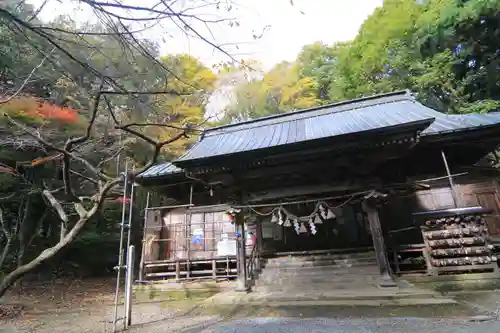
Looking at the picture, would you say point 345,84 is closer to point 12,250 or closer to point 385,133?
point 385,133

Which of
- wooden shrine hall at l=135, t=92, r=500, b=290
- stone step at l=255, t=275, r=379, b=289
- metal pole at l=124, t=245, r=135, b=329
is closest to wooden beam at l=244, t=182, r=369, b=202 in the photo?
wooden shrine hall at l=135, t=92, r=500, b=290

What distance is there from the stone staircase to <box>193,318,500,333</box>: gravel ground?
97.8 inches

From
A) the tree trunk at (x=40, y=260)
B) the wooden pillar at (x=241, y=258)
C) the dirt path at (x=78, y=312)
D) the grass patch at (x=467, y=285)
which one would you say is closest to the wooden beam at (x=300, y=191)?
the wooden pillar at (x=241, y=258)

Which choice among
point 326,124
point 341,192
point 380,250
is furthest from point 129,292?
point 326,124

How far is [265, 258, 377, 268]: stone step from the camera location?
862 centimetres

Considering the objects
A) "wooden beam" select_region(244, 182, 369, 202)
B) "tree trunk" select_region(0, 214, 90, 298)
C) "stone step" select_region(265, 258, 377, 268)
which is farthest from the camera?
"stone step" select_region(265, 258, 377, 268)

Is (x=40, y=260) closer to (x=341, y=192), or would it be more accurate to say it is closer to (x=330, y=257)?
(x=341, y=192)

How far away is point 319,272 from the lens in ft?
28.8

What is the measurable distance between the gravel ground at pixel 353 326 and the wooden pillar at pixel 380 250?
1.96 metres

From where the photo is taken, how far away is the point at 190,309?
7.96 m

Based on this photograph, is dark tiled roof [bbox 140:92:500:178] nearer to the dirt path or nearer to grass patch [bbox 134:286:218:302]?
the dirt path

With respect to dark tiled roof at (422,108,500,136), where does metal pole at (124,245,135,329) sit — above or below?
below

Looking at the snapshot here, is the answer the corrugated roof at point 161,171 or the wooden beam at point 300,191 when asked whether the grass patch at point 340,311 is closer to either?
the wooden beam at point 300,191

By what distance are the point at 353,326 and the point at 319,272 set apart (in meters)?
3.68
